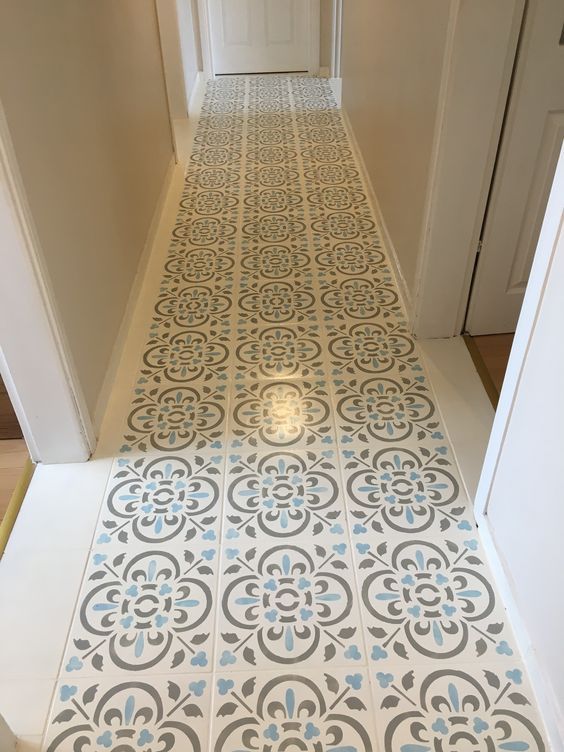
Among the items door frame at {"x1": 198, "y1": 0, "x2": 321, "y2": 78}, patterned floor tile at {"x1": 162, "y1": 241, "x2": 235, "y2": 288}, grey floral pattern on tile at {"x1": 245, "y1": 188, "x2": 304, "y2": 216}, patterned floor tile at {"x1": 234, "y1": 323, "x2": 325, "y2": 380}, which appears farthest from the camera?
door frame at {"x1": 198, "y1": 0, "x2": 321, "y2": 78}

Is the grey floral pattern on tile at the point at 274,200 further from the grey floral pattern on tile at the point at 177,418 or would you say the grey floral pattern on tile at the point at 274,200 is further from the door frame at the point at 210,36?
the door frame at the point at 210,36

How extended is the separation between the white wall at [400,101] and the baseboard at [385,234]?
0.03m

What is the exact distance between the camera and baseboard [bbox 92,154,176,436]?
1.98 m

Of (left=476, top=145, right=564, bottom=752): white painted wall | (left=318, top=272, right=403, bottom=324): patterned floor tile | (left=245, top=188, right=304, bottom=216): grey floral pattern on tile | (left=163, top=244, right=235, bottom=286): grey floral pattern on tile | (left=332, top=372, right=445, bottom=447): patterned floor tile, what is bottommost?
(left=332, top=372, right=445, bottom=447): patterned floor tile

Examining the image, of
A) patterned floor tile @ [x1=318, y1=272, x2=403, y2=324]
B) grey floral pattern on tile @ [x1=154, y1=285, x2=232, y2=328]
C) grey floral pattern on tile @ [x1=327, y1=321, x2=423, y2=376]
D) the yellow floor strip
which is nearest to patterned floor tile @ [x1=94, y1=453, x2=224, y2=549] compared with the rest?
the yellow floor strip

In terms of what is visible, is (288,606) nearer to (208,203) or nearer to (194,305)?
(194,305)

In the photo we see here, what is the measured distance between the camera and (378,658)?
1367 mm

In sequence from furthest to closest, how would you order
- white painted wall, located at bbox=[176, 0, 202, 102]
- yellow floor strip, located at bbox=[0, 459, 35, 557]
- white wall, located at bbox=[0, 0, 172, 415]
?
white painted wall, located at bbox=[176, 0, 202, 102]
yellow floor strip, located at bbox=[0, 459, 35, 557]
white wall, located at bbox=[0, 0, 172, 415]

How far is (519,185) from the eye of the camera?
1.95 m

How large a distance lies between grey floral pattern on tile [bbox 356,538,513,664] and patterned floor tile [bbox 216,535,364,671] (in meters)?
0.05

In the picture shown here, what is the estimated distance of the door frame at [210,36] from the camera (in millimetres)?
4703

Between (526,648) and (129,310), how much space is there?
1.73 metres

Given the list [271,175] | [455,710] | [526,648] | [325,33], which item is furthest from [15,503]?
[325,33]

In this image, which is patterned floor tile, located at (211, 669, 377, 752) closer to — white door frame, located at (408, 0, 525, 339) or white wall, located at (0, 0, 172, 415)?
white wall, located at (0, 0, 172, 415)
